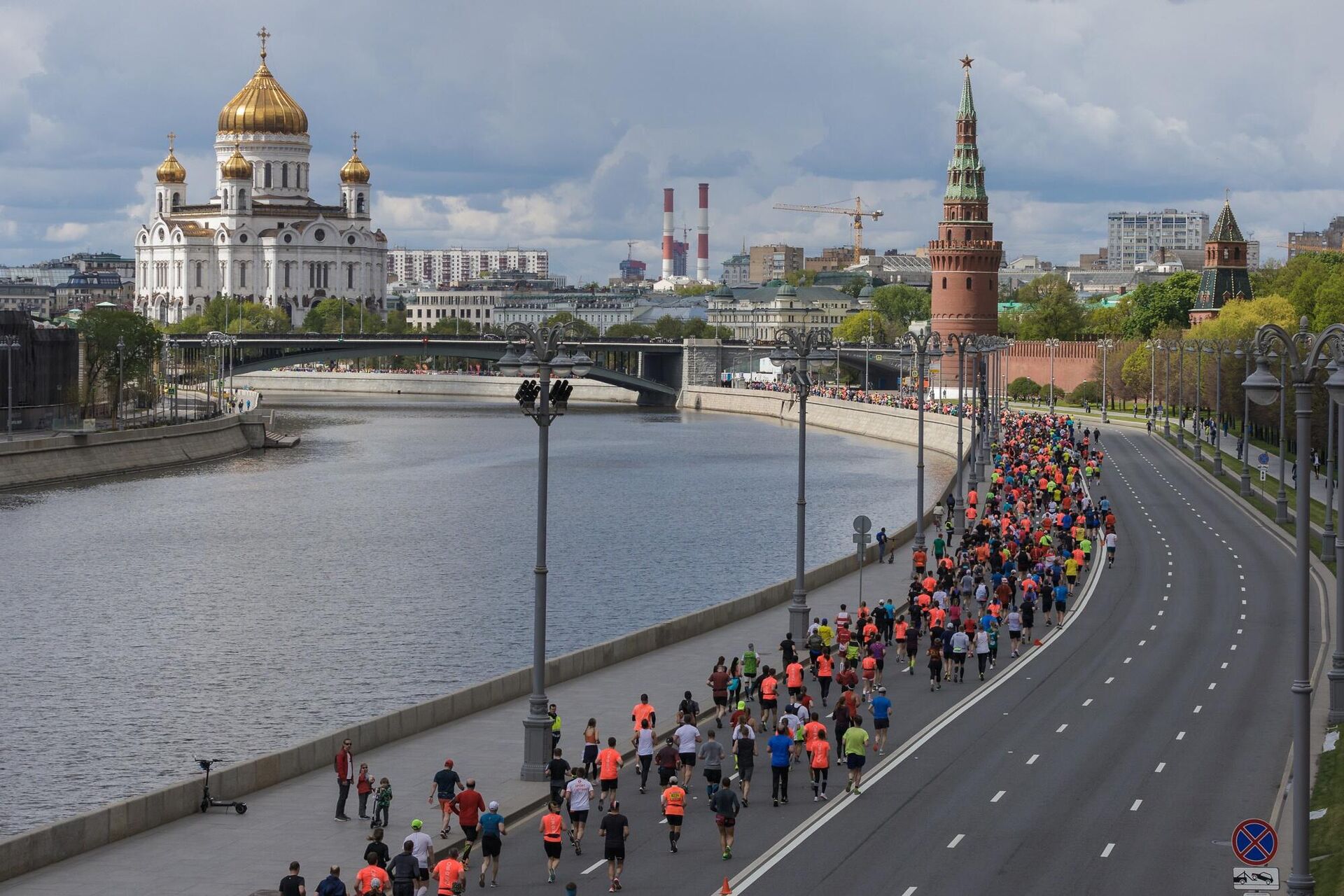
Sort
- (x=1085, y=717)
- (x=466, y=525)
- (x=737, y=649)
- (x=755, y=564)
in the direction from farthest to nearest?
(x=466, y=525), (x=755, y=564), (x=737, y=649), (x=1085, y=717)

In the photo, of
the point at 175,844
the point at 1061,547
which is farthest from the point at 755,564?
the point at 175,844

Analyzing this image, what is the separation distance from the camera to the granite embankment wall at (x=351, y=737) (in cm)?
2008

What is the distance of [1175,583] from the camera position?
41875 millimetres

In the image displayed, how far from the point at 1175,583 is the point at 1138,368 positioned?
84.8 m

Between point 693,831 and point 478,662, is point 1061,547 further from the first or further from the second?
point 693,831

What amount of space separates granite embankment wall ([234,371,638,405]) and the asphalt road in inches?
5140

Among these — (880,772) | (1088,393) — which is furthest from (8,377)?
(1088,393)

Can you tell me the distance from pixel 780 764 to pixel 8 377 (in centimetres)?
6611

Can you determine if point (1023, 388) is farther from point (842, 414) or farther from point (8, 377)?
point (8, 377)

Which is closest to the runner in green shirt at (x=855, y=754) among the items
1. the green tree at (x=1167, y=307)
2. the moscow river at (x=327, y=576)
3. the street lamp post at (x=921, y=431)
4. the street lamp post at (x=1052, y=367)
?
the moscow river at (x=327, y=576)

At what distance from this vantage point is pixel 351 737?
961 inches

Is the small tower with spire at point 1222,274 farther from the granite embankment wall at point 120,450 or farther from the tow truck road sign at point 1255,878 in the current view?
the tow truck road sign at point 1255,878

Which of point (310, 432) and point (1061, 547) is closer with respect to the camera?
point (1061, 547)

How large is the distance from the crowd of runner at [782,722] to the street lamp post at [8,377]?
45.4 meters
